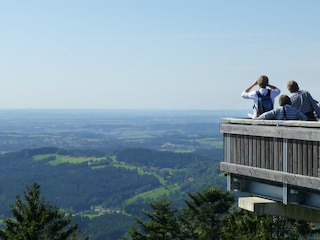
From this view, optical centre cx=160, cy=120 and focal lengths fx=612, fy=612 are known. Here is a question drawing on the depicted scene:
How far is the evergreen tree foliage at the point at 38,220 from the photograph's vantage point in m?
23.4

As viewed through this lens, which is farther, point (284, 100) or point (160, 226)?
point (160, 226)

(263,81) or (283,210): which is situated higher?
(263,81)

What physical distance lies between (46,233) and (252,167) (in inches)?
613

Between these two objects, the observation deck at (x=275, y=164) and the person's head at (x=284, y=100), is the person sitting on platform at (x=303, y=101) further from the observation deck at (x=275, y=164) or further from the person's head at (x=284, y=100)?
the observation deck at (x=275, y=164)

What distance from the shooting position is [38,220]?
2402 centimetres

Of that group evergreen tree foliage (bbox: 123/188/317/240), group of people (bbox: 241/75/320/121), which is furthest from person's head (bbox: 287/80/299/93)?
evergreen tree foliage (bbox: 123/188/317/240)

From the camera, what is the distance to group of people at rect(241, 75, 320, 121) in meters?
9.68

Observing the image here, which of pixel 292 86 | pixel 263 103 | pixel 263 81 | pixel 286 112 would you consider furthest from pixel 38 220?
pixel 286 112

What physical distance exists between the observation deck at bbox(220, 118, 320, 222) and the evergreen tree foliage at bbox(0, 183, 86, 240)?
1418 centimetres

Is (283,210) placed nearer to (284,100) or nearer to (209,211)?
(284,100)

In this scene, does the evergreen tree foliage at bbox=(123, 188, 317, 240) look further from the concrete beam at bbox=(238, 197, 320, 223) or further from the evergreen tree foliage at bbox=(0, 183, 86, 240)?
the concrete beam at bbox=(238, 197, 320, 223)

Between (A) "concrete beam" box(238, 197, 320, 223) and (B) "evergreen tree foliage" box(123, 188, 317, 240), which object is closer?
(A) "concrete beam" box(238, 197, 320, 223)

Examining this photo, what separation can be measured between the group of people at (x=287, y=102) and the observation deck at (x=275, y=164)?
1.02 feet

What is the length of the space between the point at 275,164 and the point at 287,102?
3.69ft
